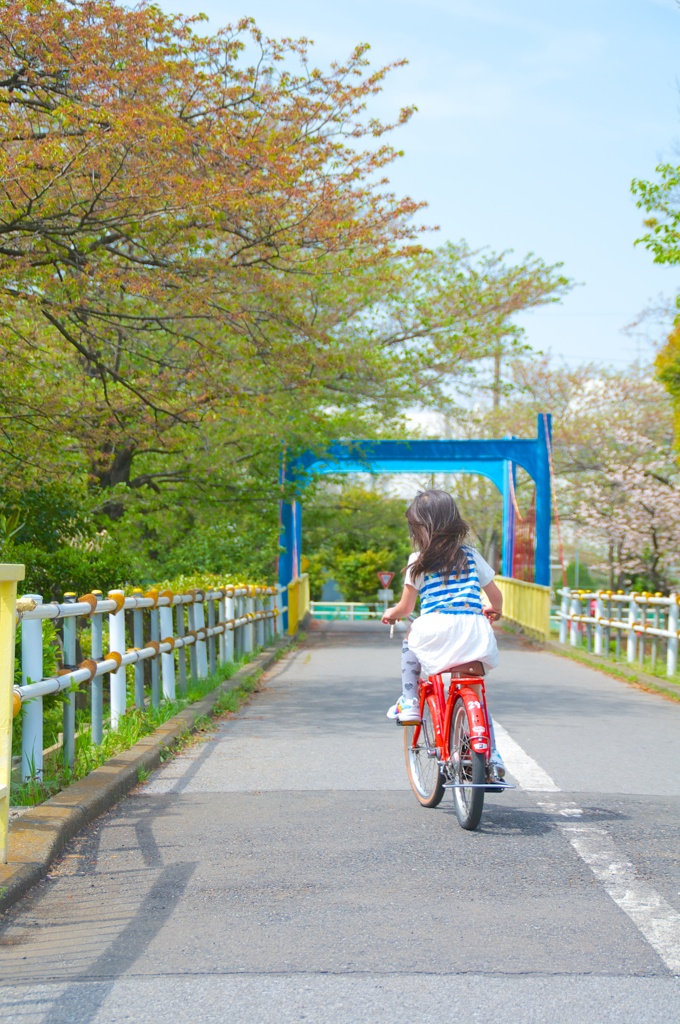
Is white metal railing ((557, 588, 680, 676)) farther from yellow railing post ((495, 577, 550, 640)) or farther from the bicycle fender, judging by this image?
the bicycle fender

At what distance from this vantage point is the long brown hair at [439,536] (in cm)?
577

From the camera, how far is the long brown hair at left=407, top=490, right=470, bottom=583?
577 centimetres

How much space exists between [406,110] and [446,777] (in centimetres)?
893

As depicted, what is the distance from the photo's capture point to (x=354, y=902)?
432 centimetres

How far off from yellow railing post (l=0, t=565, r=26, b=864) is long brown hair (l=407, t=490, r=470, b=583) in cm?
206

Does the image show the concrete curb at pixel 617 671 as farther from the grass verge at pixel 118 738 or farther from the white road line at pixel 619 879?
the white road line at pixel 619 879

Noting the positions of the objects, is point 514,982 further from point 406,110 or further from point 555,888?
point 406,110

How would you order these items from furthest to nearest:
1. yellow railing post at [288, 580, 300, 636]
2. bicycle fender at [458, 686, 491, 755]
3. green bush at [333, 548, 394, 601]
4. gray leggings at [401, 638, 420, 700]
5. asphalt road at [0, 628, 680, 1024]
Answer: green bush at [333, 548, 394, 601]
yellow railing post at [288, 580, 300, 636]
gray leggings at [401, 638, 420, 700]
bicycle fender at [458, 686, 491, 755]
asphalt road at [0, 628, 680, 1024]

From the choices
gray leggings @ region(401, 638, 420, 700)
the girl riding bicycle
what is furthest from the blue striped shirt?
gray leggings @ region(401, 638, 420, 700)

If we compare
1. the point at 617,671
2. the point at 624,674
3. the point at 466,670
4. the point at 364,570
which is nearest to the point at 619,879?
the point at 466,670

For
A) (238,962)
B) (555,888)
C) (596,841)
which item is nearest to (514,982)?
(238,962)

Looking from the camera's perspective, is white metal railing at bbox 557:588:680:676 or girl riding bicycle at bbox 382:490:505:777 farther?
white metal railing at bbox 557:588:680:676

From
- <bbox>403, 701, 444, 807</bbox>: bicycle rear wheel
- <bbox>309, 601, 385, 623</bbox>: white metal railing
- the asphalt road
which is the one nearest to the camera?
the asphalt road

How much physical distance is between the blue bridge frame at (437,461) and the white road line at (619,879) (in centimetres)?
1860
